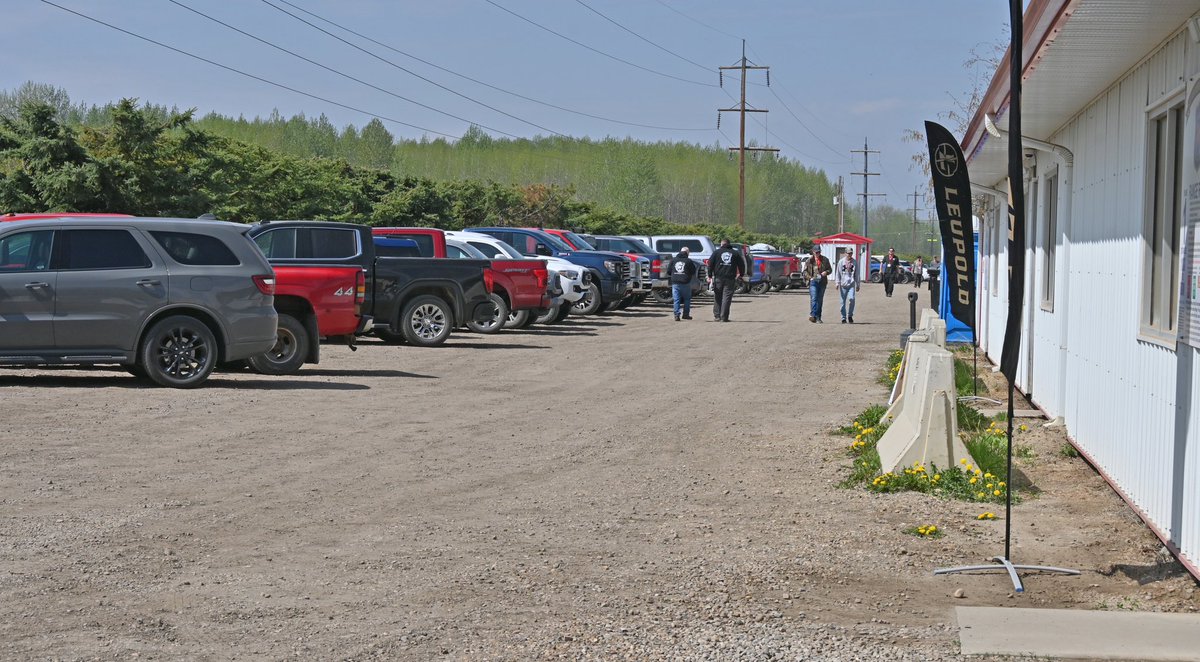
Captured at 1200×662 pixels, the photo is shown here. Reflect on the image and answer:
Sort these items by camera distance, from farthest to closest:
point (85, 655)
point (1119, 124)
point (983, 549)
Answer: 1. point (1119, 124)
2. point (983, 549)
3. point (85, 655)

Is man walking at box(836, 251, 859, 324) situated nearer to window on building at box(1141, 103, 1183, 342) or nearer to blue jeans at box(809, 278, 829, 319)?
blue jeans at box(809, 278, 829, 319)

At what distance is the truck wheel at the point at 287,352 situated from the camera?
1753 centimetres

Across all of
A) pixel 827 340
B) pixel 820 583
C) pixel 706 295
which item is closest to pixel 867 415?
pixel 820 583

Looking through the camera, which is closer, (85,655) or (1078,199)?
(85,655)

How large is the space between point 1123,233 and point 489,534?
4.88 metres

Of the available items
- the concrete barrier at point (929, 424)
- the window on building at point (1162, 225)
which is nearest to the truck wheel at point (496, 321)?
the concrete barrier at point (929, 424)

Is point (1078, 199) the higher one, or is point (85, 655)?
point (1078, 199)

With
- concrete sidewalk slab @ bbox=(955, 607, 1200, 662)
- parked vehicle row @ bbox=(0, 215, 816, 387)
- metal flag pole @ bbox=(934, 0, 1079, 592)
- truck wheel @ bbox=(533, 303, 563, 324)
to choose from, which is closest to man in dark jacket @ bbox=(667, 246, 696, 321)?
truck wheel @ bbox=(533, 303, 563, 324)

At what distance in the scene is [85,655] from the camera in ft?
18.3

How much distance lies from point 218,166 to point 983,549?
2635 cm

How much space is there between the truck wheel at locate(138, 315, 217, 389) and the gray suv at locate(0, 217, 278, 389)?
0.01 metres

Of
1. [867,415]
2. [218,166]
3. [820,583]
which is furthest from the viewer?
[218,166]

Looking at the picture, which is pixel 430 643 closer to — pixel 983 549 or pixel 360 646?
pixel 360 646

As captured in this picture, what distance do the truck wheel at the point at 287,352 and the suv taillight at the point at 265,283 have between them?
1.65 metres
